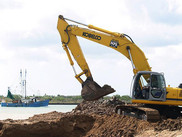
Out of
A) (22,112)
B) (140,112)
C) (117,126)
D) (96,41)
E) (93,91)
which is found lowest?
(22,112)

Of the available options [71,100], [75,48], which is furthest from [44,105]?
[75,48]

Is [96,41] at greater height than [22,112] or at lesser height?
greater

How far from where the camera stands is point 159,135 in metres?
10.3

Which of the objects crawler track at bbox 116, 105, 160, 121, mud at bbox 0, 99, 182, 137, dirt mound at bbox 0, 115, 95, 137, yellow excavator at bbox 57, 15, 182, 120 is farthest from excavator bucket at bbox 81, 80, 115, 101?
dirt mound at bbox 0, 115, 95, 137

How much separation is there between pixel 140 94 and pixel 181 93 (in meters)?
1.61

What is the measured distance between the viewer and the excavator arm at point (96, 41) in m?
14.8

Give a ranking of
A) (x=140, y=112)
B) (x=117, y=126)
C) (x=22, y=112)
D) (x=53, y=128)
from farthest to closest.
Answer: (x=22, y=112), (x=53, y=128), (x=140, y=112), (x=117, y=126)

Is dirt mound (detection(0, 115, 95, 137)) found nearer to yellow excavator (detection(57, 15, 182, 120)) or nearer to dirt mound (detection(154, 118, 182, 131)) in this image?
yellow excavator (detection(57, 15, 182, 120))

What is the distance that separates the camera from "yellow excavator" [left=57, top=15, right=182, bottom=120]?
43.2 feet

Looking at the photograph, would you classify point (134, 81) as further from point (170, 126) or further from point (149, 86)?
point (170, 126)

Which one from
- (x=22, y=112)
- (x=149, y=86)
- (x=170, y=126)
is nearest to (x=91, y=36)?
(x=149, y=86)

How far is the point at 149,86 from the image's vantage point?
43.3 feet

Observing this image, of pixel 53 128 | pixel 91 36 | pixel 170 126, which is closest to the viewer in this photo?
pixel 170 126

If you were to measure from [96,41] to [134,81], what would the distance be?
319cm
